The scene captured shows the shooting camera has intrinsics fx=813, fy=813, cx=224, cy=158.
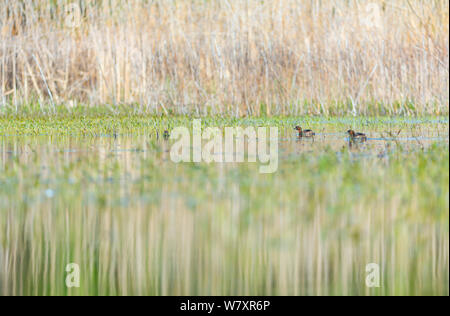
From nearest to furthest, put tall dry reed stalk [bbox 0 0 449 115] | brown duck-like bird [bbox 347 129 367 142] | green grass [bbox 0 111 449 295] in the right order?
green grass [bbox 0 111 449 295] < brown duck-like bird [bbox 347 129 367 142] < tall dry reed stalk [bbox 0 0 449 115]

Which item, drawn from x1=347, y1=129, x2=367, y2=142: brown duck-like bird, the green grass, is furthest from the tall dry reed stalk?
the green grass

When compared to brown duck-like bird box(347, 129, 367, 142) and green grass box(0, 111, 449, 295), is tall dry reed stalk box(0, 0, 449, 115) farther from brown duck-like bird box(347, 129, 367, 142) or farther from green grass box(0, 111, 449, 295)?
green grass box(0, 111, 449, 295)

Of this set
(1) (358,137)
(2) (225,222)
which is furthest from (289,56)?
(2) (225,222)

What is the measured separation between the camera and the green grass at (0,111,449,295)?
334cm

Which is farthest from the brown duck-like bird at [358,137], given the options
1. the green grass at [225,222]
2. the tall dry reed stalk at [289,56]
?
the tall dry reed stalk at [289,56]

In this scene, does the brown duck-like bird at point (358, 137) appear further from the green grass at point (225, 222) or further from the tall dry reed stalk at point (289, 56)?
the tall dry reed stalk at point (289, 56)

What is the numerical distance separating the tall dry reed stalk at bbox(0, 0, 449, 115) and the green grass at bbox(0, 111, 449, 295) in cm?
405

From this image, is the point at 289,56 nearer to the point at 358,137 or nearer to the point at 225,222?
the point at 358,137

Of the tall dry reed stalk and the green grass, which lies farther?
the tall dry reed stalk

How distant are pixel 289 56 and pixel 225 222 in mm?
7656

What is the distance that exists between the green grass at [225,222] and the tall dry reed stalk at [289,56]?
4.05m

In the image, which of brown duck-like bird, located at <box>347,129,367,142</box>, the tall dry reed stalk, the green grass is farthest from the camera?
the tall dry reed stalk

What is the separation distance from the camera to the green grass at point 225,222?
3.34m

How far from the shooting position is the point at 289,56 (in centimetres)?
1170
